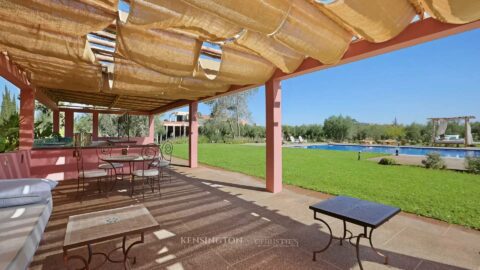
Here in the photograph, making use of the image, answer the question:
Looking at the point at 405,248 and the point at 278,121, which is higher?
the point at 278,121

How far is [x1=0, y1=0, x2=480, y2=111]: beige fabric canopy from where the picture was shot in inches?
79.7

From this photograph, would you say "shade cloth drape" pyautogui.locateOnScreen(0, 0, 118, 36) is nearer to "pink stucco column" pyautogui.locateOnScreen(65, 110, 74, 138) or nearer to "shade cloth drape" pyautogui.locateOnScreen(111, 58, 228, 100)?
"shade cloth drape" pyautogui.locateOnScreen(111, 58, 228, 100)

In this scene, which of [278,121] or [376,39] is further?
[278,121]

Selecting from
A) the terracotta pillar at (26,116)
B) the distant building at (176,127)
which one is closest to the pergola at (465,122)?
the distant building at (176,127)

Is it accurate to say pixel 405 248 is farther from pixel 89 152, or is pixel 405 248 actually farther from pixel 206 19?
pixel 89 152

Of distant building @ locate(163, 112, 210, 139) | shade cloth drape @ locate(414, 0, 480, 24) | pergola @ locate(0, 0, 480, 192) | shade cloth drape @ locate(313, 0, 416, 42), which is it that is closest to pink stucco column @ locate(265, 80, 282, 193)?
pergola @ locate(0, 0, 480, 192)

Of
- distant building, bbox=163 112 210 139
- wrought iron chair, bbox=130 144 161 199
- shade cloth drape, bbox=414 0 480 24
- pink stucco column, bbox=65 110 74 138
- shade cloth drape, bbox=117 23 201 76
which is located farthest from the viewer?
distant building, bbox=163 112 210 139

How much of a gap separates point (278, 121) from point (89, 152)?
5.33 meters

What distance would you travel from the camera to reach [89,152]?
621 cm

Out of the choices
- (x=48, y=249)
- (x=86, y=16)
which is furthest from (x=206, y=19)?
(x=48, y=249)

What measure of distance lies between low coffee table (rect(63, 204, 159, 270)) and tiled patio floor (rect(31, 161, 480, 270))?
0.57 m

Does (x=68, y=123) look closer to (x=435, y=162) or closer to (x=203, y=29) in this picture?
(x=203, y=29)

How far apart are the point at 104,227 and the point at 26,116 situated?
570cm

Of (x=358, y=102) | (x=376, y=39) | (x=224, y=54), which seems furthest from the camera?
(x=358, y=102)
